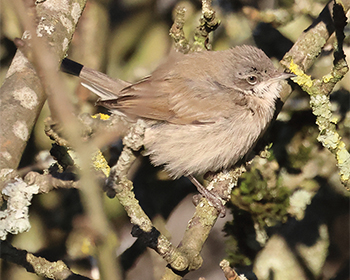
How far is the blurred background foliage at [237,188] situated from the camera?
11.5 feet

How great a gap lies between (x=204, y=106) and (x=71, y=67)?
4.08ft

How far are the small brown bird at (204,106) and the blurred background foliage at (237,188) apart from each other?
0.33 metres

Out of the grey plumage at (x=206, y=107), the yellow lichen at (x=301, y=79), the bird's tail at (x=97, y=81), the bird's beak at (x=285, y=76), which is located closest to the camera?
the yellow lichen at (x=301, y=79)

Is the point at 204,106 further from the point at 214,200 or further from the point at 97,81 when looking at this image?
the point at 97,81

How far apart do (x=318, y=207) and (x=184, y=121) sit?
1.47 m

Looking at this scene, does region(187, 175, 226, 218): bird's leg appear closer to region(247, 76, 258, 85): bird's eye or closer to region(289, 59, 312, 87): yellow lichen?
region(247, 76, 258, 85): bird's eye

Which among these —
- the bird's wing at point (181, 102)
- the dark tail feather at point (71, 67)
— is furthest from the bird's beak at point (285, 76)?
the dark tail feather at point (71, 67)

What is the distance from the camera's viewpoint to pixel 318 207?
3.65 m

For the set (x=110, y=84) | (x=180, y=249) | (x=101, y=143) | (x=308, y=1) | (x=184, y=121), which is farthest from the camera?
(x=308, y=1)

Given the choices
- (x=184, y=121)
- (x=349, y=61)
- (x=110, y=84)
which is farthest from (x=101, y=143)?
(x=349, y=61)

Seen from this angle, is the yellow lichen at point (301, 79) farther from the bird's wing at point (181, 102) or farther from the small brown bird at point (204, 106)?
the bird's wing at point (181, 102)

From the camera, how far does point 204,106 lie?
3.50 m

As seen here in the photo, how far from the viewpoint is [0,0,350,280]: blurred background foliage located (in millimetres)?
3500

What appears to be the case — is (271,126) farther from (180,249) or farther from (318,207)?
(180,249)
